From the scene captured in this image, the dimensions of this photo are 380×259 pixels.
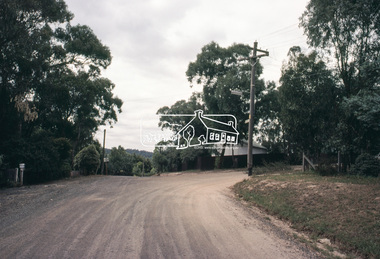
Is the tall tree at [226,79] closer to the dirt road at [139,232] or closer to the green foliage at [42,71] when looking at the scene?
the green foliage at [42,71]

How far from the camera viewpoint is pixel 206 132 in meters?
37.3

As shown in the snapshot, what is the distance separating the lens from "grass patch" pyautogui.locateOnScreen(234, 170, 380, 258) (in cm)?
641

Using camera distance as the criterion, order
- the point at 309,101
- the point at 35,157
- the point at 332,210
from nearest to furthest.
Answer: the point at 332,210, the point at 309,101, the point at 35,157

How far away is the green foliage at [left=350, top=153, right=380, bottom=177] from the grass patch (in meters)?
2.08

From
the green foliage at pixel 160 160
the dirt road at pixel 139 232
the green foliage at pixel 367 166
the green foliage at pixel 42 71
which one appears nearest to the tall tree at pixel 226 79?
the green foliage at pixel 42 71

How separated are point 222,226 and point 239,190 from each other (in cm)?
712

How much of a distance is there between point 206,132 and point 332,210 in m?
29.3

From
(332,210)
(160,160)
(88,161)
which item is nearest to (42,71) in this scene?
(88,161)

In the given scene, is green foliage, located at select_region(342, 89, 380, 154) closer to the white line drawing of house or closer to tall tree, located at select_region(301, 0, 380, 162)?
tall tree, located at select_region(301, 0, 380, 162)

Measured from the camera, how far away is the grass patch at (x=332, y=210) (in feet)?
21.0

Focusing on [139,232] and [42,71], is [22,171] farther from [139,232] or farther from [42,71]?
[139,232]

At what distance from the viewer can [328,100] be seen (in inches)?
615

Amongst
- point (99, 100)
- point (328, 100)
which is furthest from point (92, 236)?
point (99, 100)

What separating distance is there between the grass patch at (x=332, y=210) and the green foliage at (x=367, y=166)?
2083 mm
